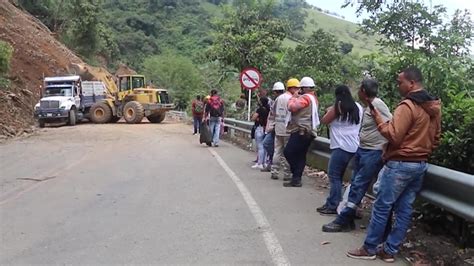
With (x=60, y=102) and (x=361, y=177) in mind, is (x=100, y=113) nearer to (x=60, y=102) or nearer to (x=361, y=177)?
(x=60, y=102)

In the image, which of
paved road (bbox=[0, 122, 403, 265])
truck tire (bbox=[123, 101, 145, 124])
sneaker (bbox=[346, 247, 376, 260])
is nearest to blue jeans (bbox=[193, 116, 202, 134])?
truck tire (bbox=[123, 101, 145, 124])

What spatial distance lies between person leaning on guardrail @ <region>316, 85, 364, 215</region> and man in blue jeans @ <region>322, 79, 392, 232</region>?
23.4 inches

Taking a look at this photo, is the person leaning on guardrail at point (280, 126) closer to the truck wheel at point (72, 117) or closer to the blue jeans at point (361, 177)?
the blue jeans at point (361, 177)

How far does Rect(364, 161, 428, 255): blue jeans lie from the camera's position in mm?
5027

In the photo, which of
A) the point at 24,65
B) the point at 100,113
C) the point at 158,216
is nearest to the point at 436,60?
the point at 158,216

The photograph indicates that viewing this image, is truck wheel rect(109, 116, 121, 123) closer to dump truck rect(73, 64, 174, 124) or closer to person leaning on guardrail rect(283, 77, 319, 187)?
dump truck rect(73, 64, 174, 124)

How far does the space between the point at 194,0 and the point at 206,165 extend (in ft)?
368

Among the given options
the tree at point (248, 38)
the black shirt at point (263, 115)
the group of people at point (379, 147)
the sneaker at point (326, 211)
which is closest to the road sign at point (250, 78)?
the black shirt at point (263, 115)

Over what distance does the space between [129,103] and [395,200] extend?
2885 centimetres

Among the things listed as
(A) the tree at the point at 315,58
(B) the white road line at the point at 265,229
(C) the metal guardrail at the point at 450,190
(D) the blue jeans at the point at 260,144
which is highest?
(A) the tree at the point at 315,58

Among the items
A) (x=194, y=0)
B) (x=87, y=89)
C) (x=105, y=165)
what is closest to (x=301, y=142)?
(x=105, y=165)

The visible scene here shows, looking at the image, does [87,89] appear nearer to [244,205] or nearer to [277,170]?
[277,170]

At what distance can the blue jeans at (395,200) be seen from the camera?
16.5 feet

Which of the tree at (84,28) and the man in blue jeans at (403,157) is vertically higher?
the tree at (84,28)
